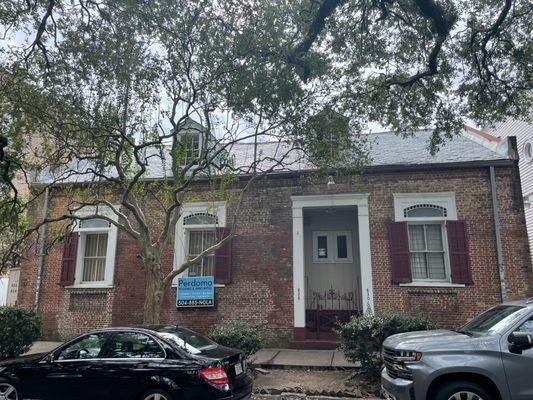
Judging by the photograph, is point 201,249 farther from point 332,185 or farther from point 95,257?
point 332,185

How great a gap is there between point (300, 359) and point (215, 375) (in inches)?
206

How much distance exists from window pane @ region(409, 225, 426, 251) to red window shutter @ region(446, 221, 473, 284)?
2.36 ft

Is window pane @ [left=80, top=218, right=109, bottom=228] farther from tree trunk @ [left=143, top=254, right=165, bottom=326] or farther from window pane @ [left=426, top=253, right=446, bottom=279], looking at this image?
window pane @ [left=426, top=253, right=446, bottom=279]

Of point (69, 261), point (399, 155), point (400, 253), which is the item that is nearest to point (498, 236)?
point (400, 253)

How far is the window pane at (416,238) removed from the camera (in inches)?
486

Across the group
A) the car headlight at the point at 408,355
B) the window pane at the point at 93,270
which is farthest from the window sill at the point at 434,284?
the window pane at the point at 93,270

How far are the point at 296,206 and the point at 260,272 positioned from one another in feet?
7.39

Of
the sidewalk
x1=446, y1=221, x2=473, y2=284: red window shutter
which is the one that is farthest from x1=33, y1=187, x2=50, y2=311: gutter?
x1=446, y1=221, x2=473, y2=284: red window shutter

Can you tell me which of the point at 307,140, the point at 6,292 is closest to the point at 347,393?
the point at 307,140

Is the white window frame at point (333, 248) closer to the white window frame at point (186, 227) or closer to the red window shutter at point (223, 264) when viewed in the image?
the red window shutter at point (223, 264)

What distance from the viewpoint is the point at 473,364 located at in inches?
211

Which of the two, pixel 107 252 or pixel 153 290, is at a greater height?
pixel 107 252

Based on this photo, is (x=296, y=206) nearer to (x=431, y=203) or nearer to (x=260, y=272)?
(x=260, y=272)

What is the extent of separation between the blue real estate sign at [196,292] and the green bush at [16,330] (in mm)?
3874
